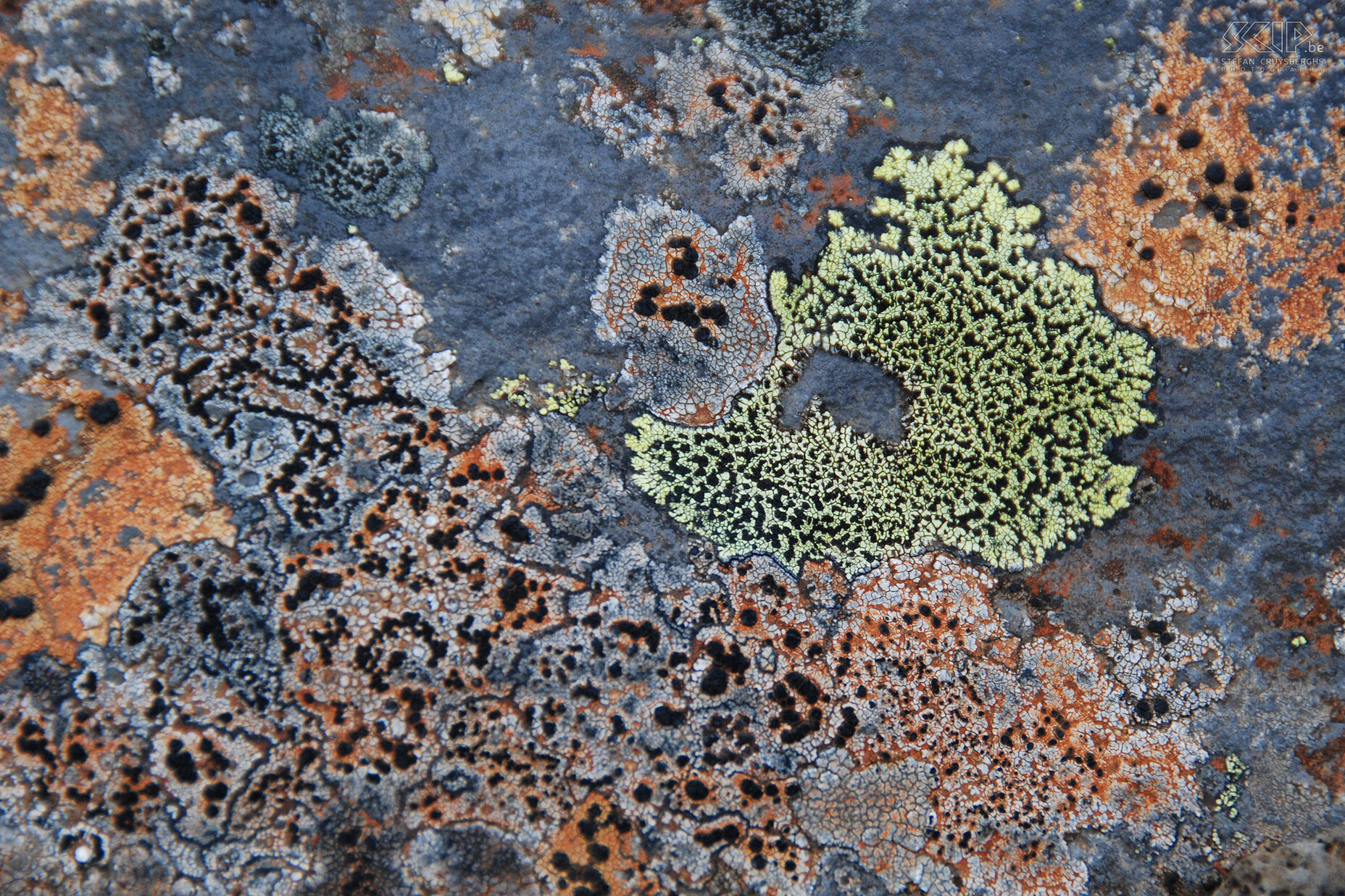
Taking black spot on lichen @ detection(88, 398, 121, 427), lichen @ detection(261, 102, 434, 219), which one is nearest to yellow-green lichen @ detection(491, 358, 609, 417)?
lichen @ detection(261, 102, 434, 219)

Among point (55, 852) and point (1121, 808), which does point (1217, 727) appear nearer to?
point (1121, 808)

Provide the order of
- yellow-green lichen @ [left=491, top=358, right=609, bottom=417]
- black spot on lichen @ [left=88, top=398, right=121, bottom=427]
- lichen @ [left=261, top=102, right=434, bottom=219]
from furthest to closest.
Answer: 1. yellow-green lichen @ [left=491, top=358, right=609, bottom=417]
2. lichen @ [left=261, top=102, right=434, bottom=219]
3. black spot on lichen @ [left=88, top=398, right=121, bottom=427]

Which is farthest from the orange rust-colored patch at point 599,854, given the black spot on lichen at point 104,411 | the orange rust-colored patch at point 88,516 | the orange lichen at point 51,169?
the orange lichen at point 51,169

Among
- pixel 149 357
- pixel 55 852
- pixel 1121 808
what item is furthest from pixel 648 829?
pixel 149 357

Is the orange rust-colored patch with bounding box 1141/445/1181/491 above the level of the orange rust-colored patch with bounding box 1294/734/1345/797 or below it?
above

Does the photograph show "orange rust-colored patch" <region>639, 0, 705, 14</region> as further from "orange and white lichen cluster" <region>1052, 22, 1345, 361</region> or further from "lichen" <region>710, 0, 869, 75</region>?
"orange and white lichen cluster" <region>1052, 22, 1345, 361</region>

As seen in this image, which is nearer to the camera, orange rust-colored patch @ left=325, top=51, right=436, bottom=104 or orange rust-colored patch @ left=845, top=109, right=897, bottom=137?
orange rust-colored patch @ left=325, top=51, right=436, bottom=104
